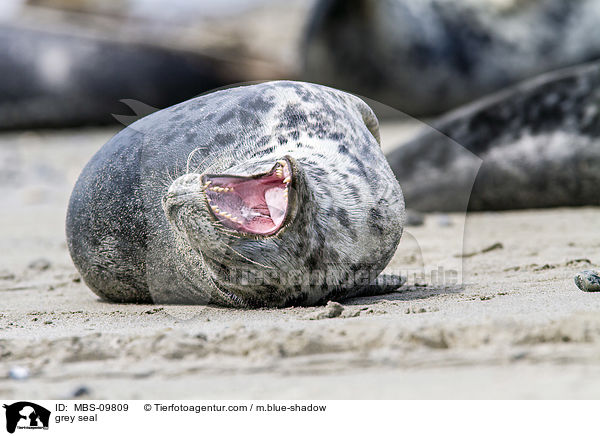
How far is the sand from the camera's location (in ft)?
6.43

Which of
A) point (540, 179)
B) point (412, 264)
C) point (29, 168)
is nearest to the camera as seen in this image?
point (412, 264)

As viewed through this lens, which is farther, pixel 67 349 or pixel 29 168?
pixel 29 168

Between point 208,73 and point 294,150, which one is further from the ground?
point 208,73

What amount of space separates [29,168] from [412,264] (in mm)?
5031

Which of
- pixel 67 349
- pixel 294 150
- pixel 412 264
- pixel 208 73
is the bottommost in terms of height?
pixel 67 349

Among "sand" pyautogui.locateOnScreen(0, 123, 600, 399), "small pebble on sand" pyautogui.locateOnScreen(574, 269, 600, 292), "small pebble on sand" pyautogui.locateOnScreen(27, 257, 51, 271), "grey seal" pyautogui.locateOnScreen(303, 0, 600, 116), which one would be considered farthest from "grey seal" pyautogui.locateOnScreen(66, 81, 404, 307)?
"grey seal" pyautogui.locateOnScreen(303, 0, 600, 116)

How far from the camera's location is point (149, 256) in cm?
303

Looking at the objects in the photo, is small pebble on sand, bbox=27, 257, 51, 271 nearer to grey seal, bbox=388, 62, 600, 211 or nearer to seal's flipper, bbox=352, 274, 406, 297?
seal's flipper, bbox=352, 274, 406, 297

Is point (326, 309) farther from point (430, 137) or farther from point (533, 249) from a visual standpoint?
point (430, 137)

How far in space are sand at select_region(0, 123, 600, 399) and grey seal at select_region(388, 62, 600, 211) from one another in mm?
1638

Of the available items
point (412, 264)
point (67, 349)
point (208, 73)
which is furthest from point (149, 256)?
point (208, 73)
